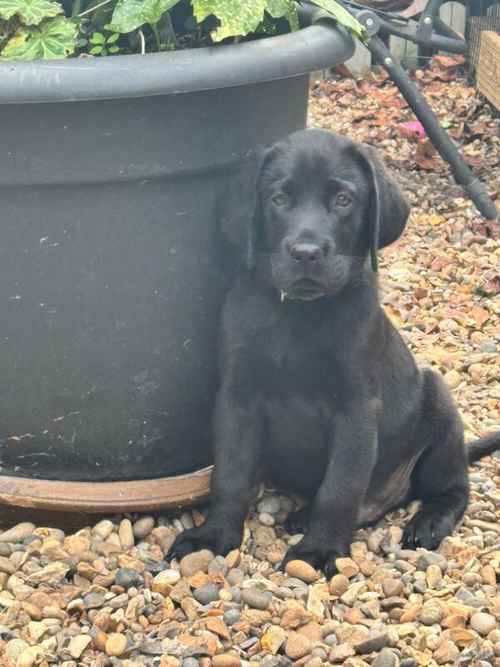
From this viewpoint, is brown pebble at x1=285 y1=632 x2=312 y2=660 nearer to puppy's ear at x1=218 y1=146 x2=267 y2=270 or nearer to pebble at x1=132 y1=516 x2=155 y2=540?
pebble at x1=132 y1=516 x2=155 y2=540

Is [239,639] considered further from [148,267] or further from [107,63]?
[107,63]

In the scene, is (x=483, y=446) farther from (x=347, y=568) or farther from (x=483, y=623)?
(x=483, y=623)

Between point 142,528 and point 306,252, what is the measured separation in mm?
757

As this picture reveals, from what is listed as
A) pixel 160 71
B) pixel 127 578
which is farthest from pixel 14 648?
pixel 160 71

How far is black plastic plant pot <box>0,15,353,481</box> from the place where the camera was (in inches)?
112

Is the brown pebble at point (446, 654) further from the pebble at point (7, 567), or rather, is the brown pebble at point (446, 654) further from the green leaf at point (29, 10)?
the green leaf at point (29, 10)

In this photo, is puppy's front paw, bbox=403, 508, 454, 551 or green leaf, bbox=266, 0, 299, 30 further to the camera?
puppy's front paw, bbox=403, 508, 454, 551

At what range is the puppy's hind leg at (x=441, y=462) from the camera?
339 cm

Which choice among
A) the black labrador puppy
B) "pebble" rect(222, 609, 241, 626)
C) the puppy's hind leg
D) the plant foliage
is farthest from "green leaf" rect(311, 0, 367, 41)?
"pebble" rect(222, 609, 241, 626)

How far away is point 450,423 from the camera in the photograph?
11.3ft

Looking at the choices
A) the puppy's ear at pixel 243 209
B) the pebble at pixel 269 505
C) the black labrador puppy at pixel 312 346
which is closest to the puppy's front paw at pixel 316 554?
the black labrador puppy at pixel 312 346

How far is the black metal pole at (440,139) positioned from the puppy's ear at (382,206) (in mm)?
2504

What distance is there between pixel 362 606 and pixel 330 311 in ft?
2.19

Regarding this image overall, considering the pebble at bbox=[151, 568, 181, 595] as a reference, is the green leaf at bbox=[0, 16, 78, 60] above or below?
above
